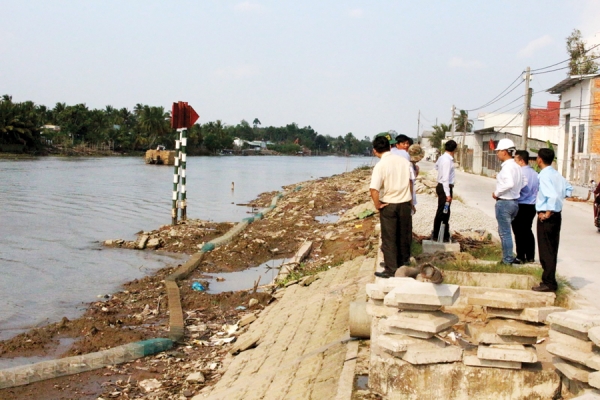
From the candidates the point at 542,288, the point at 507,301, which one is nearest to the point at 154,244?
the point at 542,288

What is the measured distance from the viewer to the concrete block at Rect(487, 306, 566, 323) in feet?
16.6

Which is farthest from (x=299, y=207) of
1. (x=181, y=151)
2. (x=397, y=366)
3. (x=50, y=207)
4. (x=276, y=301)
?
(x=397, y=366)

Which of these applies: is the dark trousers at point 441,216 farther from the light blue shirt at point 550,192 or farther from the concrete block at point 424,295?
the concrete block at point 424,295

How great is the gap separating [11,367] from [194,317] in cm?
282

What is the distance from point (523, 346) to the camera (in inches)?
191

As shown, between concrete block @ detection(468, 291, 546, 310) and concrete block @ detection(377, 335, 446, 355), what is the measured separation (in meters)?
0.76

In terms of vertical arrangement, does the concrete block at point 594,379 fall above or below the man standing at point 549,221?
below

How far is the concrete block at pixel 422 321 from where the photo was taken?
186 inches

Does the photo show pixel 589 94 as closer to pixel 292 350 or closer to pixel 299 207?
pixel 299 207

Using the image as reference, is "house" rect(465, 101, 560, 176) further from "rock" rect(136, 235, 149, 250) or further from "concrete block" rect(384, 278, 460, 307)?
"concrete block" rect(384, 278, 460, 307)

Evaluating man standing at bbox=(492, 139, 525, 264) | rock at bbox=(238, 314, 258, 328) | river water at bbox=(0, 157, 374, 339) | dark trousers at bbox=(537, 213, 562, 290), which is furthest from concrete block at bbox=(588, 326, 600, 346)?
river water at bbox=(0, 157, 374, 339)

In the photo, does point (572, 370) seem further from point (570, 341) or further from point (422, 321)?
point (422, 321)

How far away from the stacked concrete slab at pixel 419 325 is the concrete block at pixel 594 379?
0.92 m

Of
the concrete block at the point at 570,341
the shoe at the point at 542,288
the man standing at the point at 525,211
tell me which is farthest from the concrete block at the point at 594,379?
the man standing at the point at 525,211
